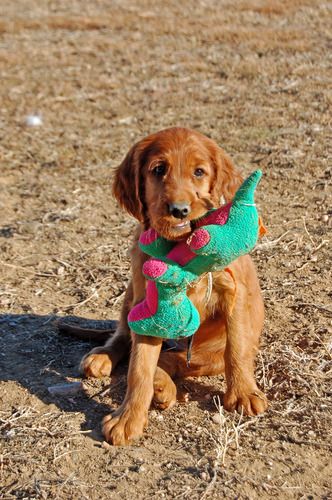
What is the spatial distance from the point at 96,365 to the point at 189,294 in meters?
0.81

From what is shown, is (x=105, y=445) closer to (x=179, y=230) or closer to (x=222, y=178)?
(x=179, y=230)

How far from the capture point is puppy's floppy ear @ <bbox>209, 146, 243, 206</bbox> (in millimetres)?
4492

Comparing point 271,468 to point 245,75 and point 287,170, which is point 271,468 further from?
point 245,75

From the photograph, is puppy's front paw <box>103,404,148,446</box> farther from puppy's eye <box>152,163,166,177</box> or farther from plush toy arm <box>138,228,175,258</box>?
puppy's eye <box>152,163,166,177</box>

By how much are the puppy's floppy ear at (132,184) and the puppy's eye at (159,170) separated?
0.18m

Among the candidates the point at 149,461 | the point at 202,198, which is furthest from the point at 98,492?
the point at 202,198

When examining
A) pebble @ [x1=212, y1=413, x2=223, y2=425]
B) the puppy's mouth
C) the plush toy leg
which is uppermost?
the puppy's mouth

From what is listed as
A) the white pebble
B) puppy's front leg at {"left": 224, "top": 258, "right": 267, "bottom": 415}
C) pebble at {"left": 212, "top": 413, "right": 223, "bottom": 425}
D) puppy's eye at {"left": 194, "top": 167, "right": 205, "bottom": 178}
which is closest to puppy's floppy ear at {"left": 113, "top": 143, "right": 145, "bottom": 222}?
puppy's eye at {"left": 194, "top": 167, "right": 205, "bottom": 178}

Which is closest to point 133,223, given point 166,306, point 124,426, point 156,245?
point 156,245

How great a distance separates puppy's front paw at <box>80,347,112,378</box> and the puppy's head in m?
0.84

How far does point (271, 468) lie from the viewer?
3822 millimetres

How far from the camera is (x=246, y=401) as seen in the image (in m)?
4.25

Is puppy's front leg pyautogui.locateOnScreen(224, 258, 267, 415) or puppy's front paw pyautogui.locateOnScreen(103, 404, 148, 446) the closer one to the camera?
puppy's front paw pyautogui.locateOnScreen(103, 404, 148, 446)

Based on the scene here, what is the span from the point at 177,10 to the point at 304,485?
11062mm
